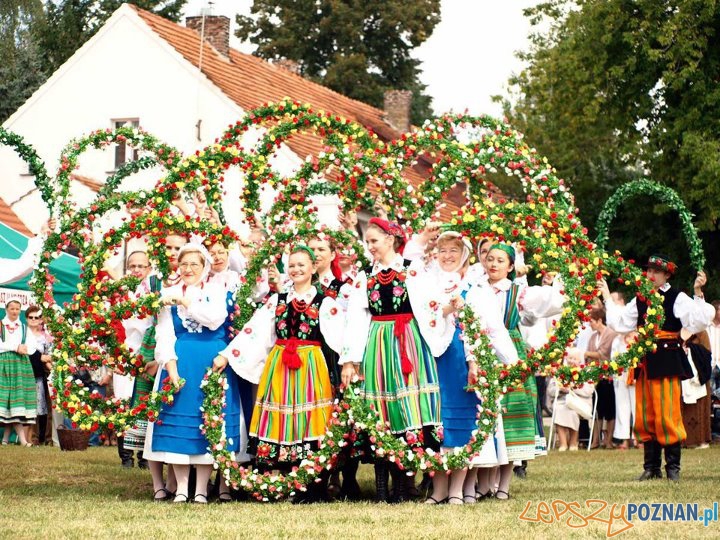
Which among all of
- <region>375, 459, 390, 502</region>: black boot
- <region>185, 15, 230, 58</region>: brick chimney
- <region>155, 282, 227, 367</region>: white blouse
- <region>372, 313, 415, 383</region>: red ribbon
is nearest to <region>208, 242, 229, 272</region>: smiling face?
<region>155, 282, 227, 367</region>: white blouse

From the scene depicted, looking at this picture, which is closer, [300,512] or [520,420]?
[300,512]

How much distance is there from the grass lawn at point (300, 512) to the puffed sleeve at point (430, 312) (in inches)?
47.7

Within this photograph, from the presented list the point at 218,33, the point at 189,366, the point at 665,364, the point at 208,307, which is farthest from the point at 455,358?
the point at 218,33

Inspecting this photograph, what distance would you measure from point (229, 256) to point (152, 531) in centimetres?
350

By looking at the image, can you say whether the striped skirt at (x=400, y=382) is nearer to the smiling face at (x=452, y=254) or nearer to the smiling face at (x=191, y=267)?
the smiling face at (x=452, y=254)

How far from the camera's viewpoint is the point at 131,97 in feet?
89.9

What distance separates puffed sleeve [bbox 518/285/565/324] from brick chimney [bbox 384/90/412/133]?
2536cm

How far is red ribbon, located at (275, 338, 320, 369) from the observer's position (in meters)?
9.40

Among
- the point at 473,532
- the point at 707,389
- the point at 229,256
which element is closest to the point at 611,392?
the point at 707,389

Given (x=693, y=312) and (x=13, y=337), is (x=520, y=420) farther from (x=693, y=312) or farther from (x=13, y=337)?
(x=13, y=337)

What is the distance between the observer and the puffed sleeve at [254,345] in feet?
31.4

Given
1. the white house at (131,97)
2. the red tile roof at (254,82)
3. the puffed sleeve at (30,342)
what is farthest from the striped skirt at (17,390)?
the red tile roof at (254,82)

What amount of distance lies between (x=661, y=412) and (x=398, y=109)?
1000 inches

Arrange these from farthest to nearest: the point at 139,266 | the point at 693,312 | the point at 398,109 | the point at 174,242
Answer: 1. the point at 398,109
2. the point at 693,312
3. the point at 139,266
4. the point at 174,242
